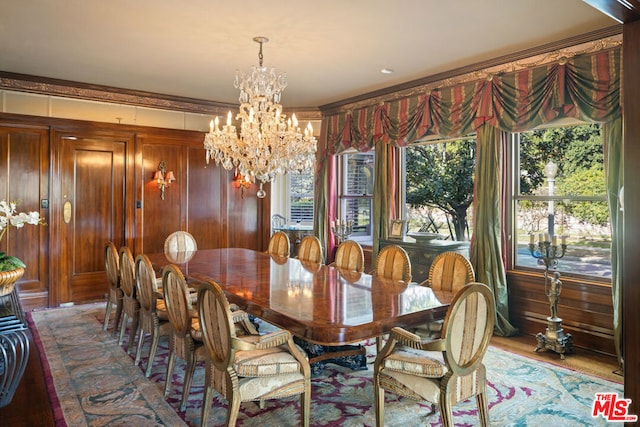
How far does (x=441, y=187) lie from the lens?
5.38 metres

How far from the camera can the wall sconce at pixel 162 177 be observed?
6.00 meters

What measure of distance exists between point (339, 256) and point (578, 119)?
2.39 m

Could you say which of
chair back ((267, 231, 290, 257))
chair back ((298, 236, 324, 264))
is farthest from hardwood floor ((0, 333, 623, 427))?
chair back ((267, 231, 290, 257))

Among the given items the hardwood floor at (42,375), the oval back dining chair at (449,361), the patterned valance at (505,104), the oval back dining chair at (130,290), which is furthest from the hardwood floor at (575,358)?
the oval back dining chair at (130,290)

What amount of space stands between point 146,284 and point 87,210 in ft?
9.41

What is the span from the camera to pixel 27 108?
5328 mm

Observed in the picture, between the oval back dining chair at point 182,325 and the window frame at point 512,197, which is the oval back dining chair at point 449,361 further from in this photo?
the window frame at point 512,197

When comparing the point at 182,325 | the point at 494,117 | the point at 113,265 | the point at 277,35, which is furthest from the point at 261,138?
the point at 494,117

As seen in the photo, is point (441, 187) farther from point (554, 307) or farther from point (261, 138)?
point (261, 138)

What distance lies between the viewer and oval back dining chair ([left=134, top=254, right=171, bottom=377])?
129 inches

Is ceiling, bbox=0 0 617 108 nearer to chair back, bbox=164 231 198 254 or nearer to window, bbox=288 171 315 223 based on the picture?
chair back, bbox=164 231 198 254

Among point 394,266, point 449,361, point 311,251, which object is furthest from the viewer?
point 311,251

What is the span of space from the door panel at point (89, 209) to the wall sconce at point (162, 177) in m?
0.42

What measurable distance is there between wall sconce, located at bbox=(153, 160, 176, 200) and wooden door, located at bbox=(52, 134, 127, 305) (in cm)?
41
